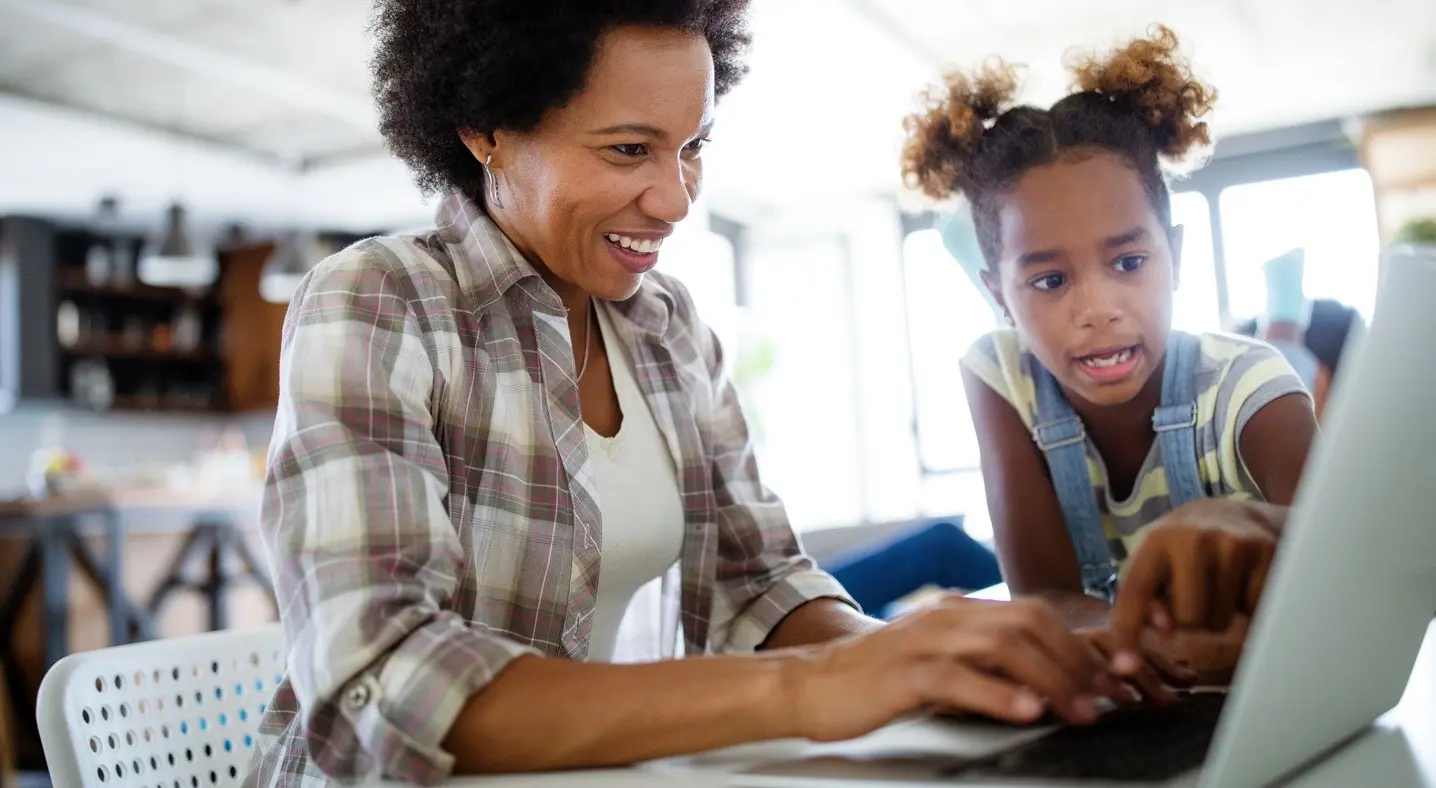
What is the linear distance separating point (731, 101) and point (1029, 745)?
14.9 ft

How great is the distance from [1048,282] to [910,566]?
1.43ft

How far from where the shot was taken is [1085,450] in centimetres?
84

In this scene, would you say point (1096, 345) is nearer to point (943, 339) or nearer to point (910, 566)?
point (943, 339)

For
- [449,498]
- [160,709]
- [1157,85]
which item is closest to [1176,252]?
[1157,85]

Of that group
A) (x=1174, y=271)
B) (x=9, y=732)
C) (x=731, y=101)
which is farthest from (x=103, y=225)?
(x=1174, y=271)

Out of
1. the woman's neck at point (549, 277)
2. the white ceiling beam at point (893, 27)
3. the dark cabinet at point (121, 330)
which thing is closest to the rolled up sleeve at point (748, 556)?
the woman's neck at point (549, 277)

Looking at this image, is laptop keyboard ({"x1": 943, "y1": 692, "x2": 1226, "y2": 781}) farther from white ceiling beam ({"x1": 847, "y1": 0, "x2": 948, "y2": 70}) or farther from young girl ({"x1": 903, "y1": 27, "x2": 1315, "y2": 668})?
white ceiling beam ({"x1": 847, "y1": 0, "x2": 948, "y2": 70})

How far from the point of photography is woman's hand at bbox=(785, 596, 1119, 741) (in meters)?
0.51

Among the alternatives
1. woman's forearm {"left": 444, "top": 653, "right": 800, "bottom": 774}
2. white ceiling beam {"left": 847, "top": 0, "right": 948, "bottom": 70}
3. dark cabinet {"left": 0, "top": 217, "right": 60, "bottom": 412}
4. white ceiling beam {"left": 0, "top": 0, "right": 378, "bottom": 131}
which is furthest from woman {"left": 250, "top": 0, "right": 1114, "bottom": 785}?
dark cabinet {"left": 0, "top": 217, "right": 60, "bottom": 412}

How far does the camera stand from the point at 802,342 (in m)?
6.52

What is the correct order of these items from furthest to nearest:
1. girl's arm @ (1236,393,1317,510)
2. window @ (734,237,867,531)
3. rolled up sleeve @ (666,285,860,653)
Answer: window @ (734,237,867,531) < rolled up sleeve @ (666,285,860,653) < girl's arm @ (1236,393,1317,510)

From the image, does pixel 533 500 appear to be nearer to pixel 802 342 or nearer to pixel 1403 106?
pixel 1403 106

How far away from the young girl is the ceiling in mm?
2634

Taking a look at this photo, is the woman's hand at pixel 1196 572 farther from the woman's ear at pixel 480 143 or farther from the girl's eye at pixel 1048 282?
the woman's ear at pixel 480 143
